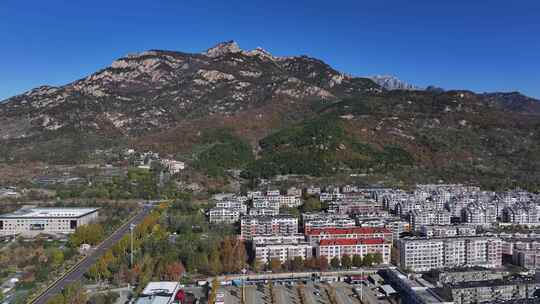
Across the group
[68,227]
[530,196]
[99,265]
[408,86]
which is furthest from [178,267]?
[408,86]

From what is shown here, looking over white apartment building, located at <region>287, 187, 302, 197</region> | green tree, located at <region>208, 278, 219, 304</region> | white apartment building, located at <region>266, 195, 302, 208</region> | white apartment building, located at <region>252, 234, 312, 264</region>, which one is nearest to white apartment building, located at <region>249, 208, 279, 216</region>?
white apartment building, located at <region>266, 195, 302, 208</region>

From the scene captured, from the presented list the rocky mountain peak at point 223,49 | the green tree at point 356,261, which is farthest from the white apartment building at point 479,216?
the rocky mountain peak at point 223,49

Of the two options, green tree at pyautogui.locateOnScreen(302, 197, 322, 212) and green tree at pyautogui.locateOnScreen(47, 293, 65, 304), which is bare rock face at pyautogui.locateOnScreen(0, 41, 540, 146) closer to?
green tree at pyautogui.locateOnScreen(302, 197, 322, 212)

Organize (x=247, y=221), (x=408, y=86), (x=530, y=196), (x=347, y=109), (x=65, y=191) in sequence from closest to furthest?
1. (x=247, y=221)
2. (x=530, y=196)
3. (x=65, y=191)
4. (x=347, y=109)
5. (x=408, y=86)

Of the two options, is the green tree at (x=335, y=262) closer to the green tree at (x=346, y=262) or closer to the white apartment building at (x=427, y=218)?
the green tree at (x=346, y=262)

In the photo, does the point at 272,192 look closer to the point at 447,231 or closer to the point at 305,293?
the point at 447,231

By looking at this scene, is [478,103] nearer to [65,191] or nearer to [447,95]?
[447,95]
